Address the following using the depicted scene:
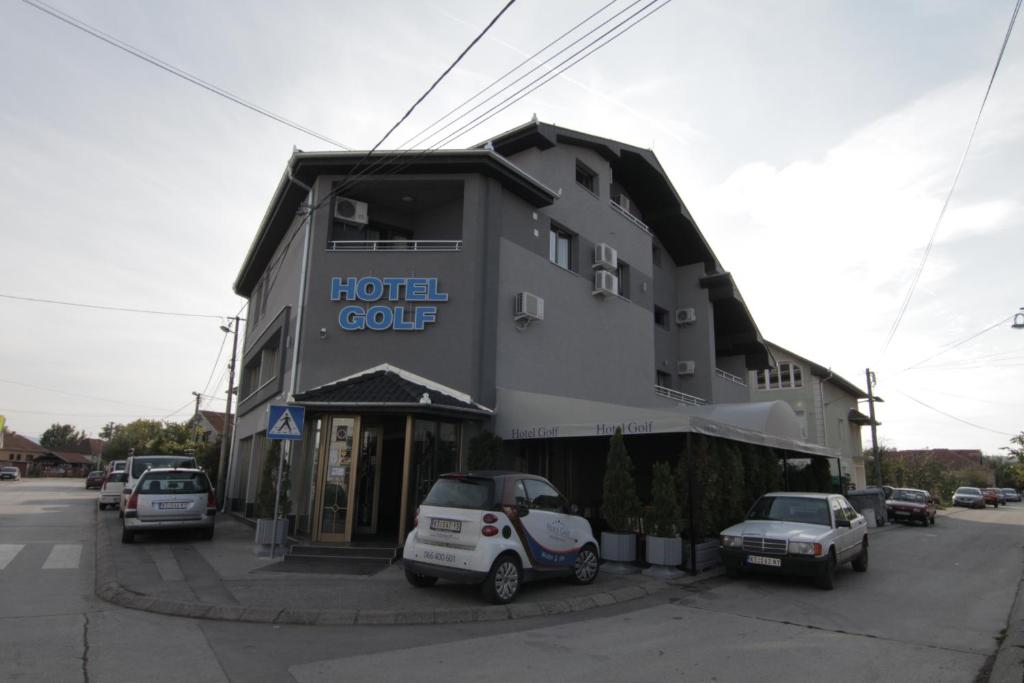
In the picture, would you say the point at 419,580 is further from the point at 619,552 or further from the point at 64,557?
the point at 64,557

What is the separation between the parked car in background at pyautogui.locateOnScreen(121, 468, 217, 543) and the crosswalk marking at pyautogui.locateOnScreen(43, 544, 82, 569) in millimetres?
1028

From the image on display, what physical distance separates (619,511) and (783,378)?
3359cm

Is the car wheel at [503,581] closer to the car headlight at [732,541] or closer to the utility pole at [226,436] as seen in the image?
the car headlight at [732,541]

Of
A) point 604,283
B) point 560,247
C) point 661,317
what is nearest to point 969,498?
point 661,317

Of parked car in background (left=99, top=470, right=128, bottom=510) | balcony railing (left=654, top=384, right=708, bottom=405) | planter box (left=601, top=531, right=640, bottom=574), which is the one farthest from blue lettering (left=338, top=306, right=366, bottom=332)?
parked car in background (left=99, top=470, right=128, bottom=510)

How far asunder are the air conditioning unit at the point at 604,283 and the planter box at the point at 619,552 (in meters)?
8.79

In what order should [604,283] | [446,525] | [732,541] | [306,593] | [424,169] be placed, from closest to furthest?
[446,525], [306,593], [732,541], [424,169], [604,283]

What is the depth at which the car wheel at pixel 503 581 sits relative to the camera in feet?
25.6

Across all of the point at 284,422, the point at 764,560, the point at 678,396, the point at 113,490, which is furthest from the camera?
the point at 678,396

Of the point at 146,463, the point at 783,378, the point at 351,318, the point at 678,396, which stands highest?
the point at 783,378

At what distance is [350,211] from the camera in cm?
1519

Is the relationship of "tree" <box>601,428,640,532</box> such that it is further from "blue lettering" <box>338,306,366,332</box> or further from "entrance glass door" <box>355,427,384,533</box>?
"blue lettering" <box>338,306,366,332</box>

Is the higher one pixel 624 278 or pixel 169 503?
pixel 624 278

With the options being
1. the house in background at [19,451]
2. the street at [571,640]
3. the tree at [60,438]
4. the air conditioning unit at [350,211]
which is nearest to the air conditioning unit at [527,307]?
the air conditioning unit at [350,211]
